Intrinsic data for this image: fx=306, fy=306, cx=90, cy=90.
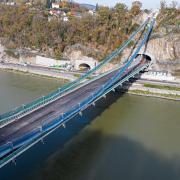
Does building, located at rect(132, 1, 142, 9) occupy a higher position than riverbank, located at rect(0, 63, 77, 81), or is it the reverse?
building, located at rect(132, 1, 142, 9)

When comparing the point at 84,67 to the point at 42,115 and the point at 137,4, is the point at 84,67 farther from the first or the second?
the point at 42,115

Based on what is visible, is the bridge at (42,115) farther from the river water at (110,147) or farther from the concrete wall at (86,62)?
the concrete wall at (86,62)

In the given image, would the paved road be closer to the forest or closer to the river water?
the river water

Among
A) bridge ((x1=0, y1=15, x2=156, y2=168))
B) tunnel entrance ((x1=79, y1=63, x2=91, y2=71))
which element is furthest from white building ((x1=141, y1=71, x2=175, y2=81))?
tunnel entrance ((x1=79, y1=63, x2=91, y2=71))

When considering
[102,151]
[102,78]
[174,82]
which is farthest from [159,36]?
[102,151]

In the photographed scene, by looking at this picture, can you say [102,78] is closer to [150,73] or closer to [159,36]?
[150,73]

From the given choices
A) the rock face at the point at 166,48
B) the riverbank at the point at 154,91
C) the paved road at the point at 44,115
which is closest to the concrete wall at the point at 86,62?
the rock face at the point at 166,48
